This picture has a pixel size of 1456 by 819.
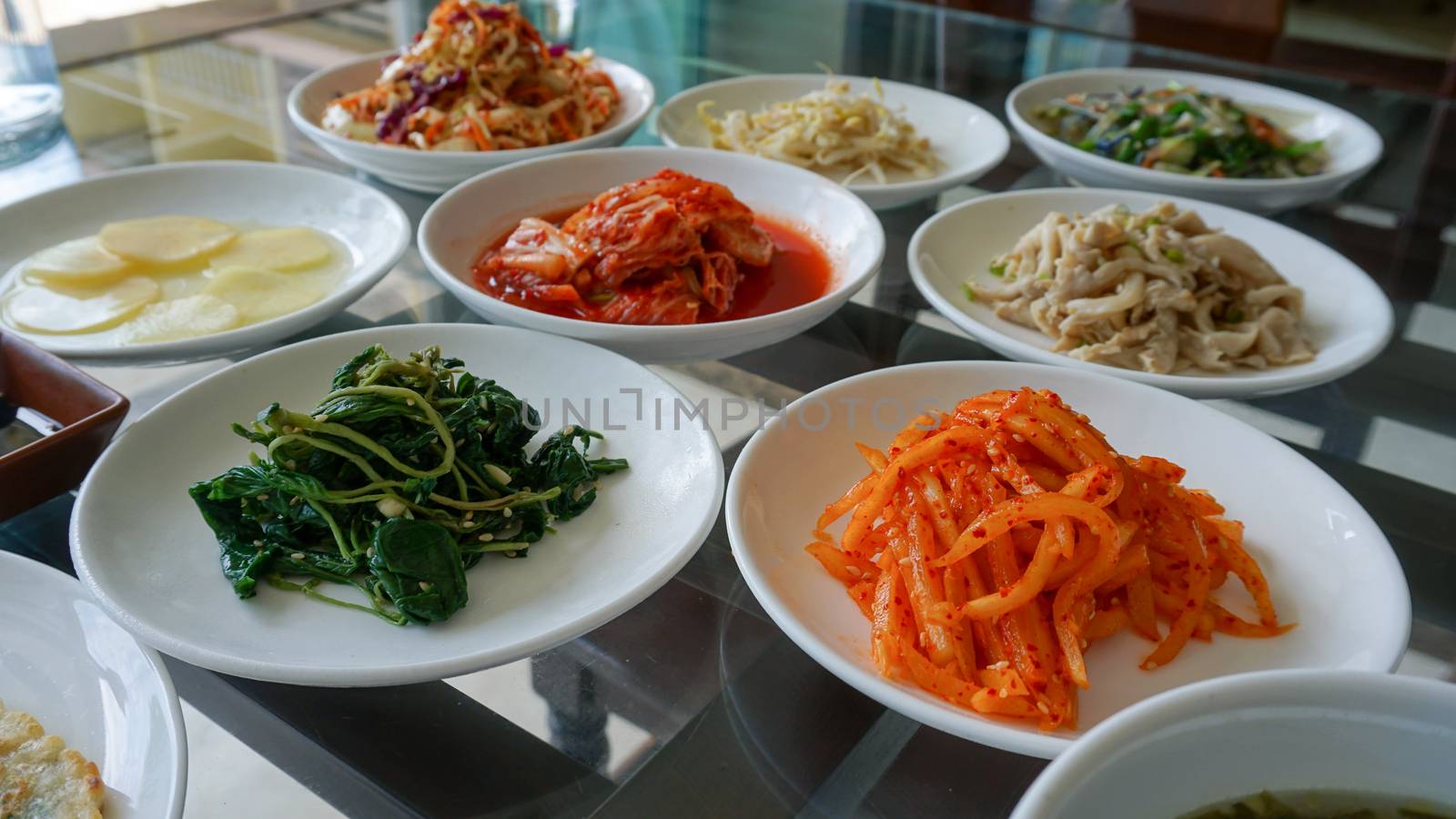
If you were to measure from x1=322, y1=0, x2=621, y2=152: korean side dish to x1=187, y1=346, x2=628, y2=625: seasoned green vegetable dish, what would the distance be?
124cm

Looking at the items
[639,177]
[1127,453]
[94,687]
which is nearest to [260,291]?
[639,177]

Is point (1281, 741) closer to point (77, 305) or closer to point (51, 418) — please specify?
point (51, 418)

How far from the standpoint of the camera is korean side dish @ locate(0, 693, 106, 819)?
103 cm

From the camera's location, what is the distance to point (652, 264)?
2.09 m

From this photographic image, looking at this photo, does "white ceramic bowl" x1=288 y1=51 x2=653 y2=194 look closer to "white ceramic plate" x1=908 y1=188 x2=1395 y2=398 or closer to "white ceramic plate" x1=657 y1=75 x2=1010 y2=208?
"white ceramic plate" x1=657 y1=75 x2=1010 y2=208

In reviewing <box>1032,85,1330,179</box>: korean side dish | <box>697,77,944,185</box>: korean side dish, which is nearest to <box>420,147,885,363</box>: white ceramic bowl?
<box>697,77,944,185</box>: korean side dish

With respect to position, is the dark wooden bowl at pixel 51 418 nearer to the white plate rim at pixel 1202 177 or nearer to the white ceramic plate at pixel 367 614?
the white ceramic plate at pixel 367 614

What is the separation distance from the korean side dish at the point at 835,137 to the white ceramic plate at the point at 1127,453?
1064mm

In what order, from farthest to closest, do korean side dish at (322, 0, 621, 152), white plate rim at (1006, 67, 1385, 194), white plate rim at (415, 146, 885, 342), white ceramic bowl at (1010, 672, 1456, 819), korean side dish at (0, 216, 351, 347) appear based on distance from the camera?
1. korean side dish at (322, 0, 621, 152)
2. white plate rim at (1006, 67, 1385, 194)
3. korean side dish at (0, 216, 351, 347)
4. white plate rim at (415, 146, 885, 342)
5. white ceramic bowl at (1010, 672, 1456, 819)

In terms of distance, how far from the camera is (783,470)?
5.18ft

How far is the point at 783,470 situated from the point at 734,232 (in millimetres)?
799

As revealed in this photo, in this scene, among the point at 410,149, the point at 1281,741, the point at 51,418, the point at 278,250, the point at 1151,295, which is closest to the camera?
the point at 1281,741

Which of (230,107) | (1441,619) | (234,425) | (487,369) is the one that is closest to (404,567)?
(234,425)

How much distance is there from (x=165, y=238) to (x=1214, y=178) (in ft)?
7.96
